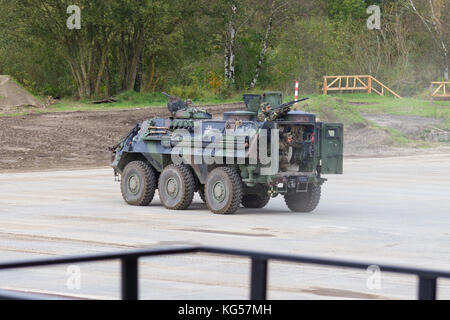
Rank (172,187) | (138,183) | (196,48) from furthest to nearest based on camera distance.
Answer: (196,48), (138,183), (172,187)

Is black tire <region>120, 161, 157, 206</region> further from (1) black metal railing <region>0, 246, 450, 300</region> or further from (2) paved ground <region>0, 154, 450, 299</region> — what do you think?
(1) black metal railing <region>0, 246, 450, 300</region>

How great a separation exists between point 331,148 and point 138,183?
145 inches

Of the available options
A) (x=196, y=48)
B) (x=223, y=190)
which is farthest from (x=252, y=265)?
(x=196, y=48)

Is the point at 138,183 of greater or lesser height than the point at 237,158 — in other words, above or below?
below

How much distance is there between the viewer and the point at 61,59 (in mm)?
49594

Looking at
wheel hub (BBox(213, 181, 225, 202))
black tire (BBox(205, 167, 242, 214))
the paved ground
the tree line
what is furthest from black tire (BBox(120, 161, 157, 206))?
the tree line

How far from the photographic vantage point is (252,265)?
3570 millimetres

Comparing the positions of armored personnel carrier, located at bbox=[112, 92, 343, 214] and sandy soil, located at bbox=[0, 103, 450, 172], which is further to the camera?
sandy soil, located at bbox=[0, 103, 450, 172]

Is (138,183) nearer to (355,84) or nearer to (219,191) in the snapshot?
(219,191)

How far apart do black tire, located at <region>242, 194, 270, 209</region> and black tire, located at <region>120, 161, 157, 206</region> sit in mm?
1735

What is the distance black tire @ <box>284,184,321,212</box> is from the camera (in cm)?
1906

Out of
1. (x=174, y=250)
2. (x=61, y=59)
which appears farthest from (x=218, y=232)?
(x=61, y=59)

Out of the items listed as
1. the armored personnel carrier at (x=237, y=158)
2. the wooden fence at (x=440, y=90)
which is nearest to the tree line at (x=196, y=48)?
the wooden fence at (x=440, y=90)

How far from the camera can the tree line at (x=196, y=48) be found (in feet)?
148
